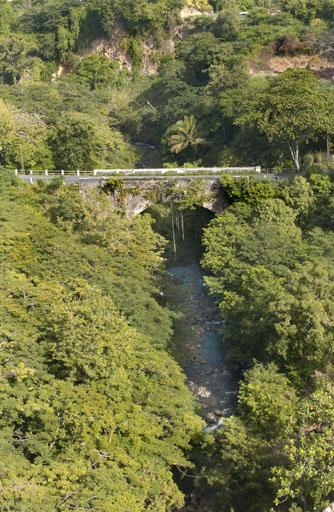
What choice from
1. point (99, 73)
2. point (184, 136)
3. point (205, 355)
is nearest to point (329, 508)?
point (205, 355)

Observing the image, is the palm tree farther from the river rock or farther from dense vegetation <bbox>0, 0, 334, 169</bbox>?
the river rock

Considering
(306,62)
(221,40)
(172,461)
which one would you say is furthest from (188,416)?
(221,40)

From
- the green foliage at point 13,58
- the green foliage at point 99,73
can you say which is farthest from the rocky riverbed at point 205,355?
the green foliage at point 13,58

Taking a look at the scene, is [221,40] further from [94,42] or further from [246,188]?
[246,188]

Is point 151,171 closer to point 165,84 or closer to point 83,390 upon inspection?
point 83,390

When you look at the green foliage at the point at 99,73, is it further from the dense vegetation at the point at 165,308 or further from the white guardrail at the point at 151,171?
the white guardrail at the point at 151,171

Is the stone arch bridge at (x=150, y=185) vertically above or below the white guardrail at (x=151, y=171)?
below

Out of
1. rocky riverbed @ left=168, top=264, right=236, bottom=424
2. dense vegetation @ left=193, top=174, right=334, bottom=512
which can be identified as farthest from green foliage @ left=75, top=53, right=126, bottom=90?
dense vegetation @ left=193, top=174, right=334, bottom=512
